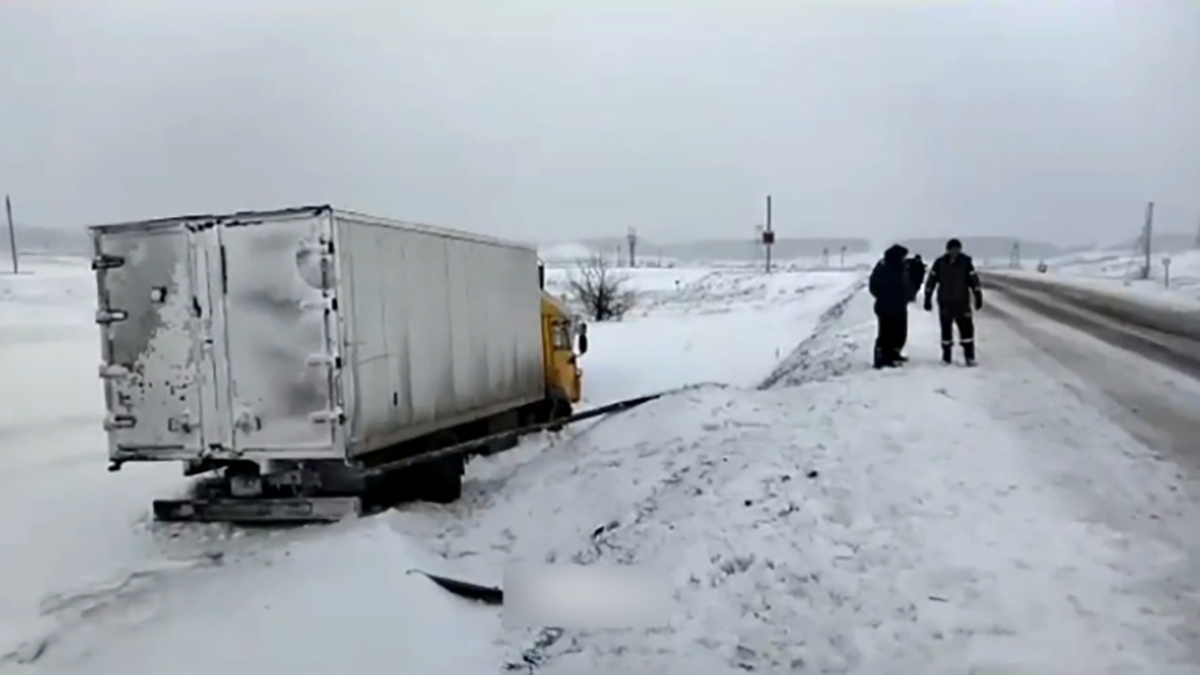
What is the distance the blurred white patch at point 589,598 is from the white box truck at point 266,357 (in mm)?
3004

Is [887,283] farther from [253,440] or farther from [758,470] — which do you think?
[253,440]

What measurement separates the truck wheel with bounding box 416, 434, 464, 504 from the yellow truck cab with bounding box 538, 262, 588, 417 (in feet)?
15.2

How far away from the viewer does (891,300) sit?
13047 mm

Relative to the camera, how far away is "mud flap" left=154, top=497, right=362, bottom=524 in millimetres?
8367

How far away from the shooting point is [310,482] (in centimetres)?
857

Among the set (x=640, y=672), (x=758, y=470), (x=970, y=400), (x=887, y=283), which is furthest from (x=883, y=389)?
(x=640, y=672)

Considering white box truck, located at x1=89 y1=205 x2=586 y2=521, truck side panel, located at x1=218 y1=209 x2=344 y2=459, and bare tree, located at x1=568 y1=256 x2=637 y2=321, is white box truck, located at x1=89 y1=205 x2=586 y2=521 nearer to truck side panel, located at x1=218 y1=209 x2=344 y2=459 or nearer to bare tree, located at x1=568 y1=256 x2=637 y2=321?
truck side panel, located at x1=218 y1=209 x2=344 y2=459

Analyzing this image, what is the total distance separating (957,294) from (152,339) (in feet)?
32.6

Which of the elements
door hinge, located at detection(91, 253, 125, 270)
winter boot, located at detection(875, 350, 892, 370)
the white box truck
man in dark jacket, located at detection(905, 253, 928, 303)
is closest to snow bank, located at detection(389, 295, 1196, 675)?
the white box truck

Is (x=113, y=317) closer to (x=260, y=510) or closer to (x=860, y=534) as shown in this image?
(x=260, y=510)

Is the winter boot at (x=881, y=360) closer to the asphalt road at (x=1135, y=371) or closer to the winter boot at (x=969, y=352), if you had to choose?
the winter boot at (x=969, y=352)

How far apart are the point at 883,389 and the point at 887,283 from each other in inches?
113

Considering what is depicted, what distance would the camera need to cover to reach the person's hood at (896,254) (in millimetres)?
13141

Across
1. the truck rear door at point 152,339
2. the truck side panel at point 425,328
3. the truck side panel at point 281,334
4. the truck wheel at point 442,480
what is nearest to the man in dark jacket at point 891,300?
the truck side panel at point 425,328
